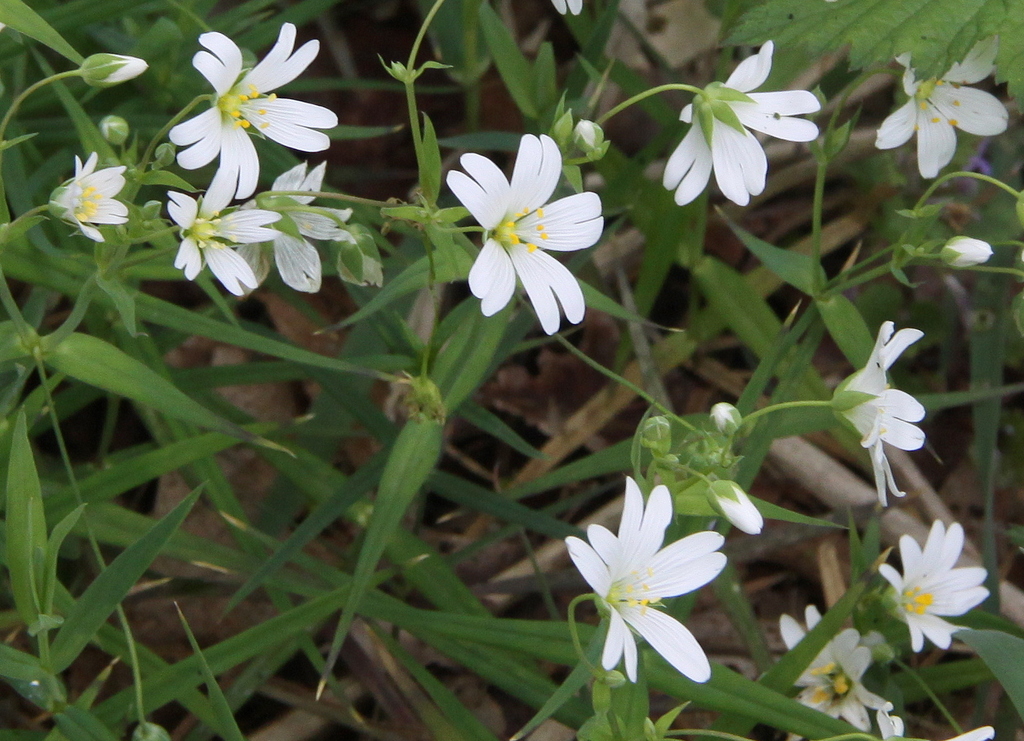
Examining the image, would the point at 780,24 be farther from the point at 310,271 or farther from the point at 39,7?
the point at 39,7

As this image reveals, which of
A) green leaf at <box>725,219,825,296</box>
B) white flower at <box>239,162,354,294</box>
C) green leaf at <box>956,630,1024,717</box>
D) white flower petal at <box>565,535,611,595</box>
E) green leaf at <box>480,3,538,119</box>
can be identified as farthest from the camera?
green leaf at <box>480,3,538,119</box>

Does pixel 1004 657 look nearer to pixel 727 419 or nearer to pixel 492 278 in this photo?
pixel 727 419

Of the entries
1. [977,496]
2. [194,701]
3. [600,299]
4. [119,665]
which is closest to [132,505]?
[119,665]

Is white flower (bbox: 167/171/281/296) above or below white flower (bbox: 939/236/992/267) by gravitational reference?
above

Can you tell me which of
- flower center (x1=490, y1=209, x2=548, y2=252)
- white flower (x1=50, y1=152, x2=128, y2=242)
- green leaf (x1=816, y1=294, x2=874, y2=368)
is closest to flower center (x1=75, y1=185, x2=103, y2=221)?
white flower (x1=50, y1=152, x2=128, y2=242)

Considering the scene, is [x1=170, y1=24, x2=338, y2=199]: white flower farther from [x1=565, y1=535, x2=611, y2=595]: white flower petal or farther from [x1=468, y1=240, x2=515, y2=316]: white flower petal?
[x1=565, y1=535, x2=611, y2=595]: white flower petal

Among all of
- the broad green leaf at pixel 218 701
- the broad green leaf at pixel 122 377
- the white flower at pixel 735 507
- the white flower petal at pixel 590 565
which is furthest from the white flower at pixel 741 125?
the broad green leaf at pixel 218 701
